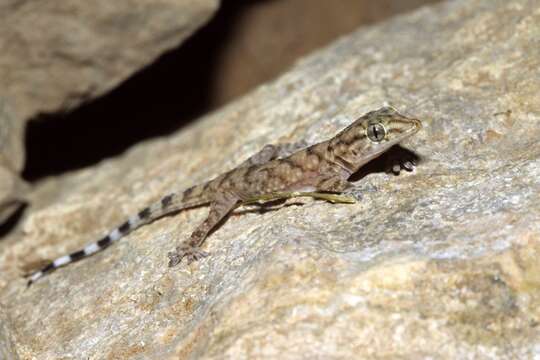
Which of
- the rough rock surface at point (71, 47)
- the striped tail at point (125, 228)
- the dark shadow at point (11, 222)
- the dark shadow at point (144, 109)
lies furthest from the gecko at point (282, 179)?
the dark shadow at point (144, 109)

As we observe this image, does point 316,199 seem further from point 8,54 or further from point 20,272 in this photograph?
point 8,54

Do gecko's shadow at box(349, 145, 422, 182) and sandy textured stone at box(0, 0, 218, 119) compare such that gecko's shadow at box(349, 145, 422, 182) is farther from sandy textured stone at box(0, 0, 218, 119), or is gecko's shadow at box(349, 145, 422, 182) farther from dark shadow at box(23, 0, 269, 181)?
dark shadow at box(23, 0, 269, 181)

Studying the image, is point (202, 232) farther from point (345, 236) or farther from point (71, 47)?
point (71, 47)

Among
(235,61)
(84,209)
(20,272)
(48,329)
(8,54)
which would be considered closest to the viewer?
(48,329)

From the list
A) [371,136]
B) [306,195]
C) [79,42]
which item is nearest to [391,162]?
[371,136]

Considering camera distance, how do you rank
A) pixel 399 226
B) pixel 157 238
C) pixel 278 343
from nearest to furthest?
pixel 278 343 → pixel 399 226 → pixel 157 238

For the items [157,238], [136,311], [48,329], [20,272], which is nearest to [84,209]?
[20,272]

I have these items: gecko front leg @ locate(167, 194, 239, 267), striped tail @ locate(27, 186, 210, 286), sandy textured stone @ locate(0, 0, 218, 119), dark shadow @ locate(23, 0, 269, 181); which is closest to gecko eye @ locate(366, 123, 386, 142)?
gecko front leg @ locate(167, 194, 239, 267)
